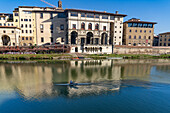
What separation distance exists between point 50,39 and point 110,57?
37.0 m

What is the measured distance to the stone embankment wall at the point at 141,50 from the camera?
6579 centimetres

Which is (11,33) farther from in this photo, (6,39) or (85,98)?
(85,98)

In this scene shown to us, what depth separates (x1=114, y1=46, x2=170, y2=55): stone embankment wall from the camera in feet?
216

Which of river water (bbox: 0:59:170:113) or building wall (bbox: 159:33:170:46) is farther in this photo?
building wall (bbox: 159:33:170:46)

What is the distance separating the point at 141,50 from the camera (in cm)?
6862

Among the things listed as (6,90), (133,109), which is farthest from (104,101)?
(6,90)

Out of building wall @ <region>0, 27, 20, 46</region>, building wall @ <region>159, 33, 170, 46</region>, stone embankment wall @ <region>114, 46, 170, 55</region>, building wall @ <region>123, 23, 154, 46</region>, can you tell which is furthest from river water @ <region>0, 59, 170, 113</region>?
building wall @ <region>159, 33, 170, 46</region>

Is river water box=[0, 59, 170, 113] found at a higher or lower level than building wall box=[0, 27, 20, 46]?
lower

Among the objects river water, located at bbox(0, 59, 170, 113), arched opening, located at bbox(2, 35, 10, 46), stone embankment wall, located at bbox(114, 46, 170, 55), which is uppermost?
arched opening, located at bbox(2, 35, 10, 46)

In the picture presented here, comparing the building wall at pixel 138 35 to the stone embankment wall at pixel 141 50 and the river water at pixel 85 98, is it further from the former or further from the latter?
the river water at pixel 85 98

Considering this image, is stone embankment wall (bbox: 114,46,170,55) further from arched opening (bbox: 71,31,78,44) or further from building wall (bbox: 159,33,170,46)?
arched opening (bbox: 71,31,78,44)

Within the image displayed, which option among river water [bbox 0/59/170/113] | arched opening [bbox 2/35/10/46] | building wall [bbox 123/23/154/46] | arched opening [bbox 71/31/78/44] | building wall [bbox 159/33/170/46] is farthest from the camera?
building wall [bbox 159/33/170/46]

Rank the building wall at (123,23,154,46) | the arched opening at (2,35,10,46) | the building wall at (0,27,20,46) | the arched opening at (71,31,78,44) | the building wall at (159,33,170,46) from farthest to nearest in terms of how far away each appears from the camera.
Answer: the building wall at (159,33,170,46) < the building wall at (123,23,154,46) < the arched opening at (71,31,78,44) < the arched opening at (2,35,10,46) < the building wall at (0,27,20,46)

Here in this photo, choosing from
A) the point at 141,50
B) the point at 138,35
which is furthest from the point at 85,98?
the point at 138,35
